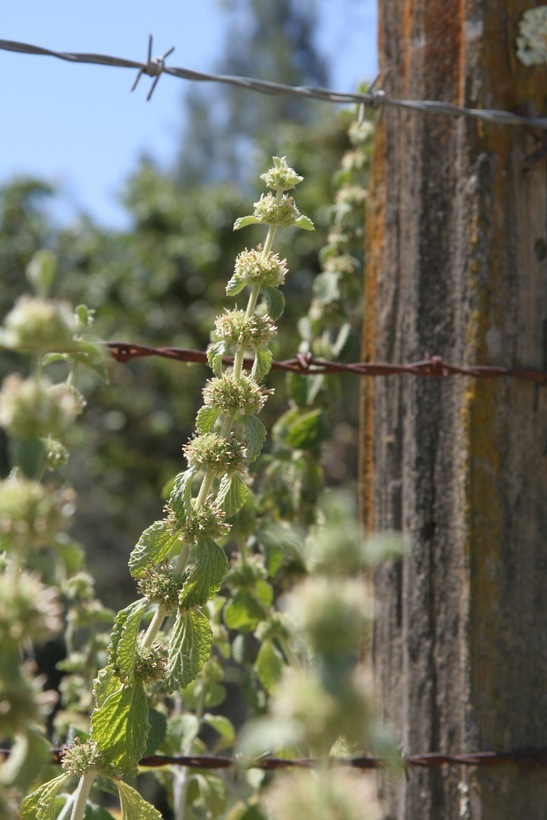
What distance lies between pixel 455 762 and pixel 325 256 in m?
1.05

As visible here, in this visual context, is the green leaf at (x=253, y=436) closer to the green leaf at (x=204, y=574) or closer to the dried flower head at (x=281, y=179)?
the green leaf at (x=204, y=574)

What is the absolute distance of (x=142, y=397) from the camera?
764 centimetres

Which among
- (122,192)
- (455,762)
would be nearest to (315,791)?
(455,762)

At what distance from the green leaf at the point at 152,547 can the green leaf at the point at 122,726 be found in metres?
0.13

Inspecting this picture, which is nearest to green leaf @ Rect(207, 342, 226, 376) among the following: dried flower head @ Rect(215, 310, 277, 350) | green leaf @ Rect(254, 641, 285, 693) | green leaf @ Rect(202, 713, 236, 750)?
dried flower head @ Rect(215, 310, 277, 350)

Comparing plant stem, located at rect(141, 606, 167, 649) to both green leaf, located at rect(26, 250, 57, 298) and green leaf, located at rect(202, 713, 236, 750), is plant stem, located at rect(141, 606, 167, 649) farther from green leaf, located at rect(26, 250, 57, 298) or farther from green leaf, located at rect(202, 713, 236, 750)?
green leaf, located at rect(202, 713, 236, 750)

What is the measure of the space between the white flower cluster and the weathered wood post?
0.02 meters

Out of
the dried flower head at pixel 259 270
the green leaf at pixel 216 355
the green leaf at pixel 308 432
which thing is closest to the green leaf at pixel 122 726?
the green leaf at pixel 216 355

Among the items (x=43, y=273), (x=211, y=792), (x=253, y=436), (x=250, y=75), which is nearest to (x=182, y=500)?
(x=253, y=436)

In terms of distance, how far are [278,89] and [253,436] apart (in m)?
0.75

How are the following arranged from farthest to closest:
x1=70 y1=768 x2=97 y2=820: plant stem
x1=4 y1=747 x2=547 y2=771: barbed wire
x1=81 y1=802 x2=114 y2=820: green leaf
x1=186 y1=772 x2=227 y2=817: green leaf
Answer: x1=186 y1=772 x2=227 y2=817: green leaf < x1=4 y1=747 x2=547 y2=771: barbed wire < x1=81 y1=802 x2=114 y2=820: green leaf < x1=70 y1=768 x2=97 y2=820: plant stem

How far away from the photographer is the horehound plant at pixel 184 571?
104 cm

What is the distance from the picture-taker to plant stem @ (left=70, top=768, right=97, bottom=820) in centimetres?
93

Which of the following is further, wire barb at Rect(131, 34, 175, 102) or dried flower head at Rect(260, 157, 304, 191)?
wire barb at Rect(131, 34, 175, 102)
